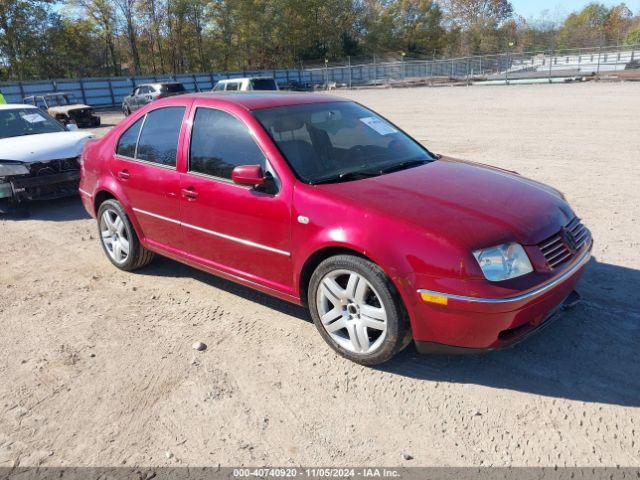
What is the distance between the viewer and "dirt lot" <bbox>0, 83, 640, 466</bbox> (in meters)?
2.71

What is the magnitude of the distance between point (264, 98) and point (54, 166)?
4.88m

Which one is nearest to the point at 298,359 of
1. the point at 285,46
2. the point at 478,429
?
the point at 478,429

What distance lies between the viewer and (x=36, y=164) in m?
7.56

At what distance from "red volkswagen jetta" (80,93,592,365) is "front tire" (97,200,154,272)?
0.06 meters

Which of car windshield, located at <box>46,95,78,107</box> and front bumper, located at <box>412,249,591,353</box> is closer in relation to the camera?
front bumper, located at <box>412,249,591,353</box>

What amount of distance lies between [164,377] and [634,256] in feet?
13.7

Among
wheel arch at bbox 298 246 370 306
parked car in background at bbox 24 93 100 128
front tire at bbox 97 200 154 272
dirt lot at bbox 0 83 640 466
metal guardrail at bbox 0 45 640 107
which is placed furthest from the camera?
metal guardrail at bbox 0 45 640 107

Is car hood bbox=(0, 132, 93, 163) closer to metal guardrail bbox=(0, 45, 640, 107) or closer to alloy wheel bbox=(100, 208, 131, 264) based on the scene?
alloy wheel bbox=(100, 208, 131, 264)

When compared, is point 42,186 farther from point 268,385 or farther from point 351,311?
point 351,311

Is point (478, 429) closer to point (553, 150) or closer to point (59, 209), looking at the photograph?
point (59, 209)

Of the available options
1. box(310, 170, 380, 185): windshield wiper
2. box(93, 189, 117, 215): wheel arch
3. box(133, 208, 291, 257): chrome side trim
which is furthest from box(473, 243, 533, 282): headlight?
box(93, 189, 117, 215): wheel arch

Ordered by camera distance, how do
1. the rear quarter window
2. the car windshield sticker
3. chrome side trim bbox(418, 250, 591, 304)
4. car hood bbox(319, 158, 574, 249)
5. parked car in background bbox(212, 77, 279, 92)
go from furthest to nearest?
parked car in background bbox(212, 77, 279, 92), the car windshield sticker, the rear quarter window, car hood bbox(319, 158, 574, 249), chrome side trim bbox(418, 250, 591, 304)

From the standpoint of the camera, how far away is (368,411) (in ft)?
9.77

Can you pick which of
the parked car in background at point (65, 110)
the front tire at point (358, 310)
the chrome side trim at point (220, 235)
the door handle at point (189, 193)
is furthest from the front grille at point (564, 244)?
the parked car in background at point (65, 110)
